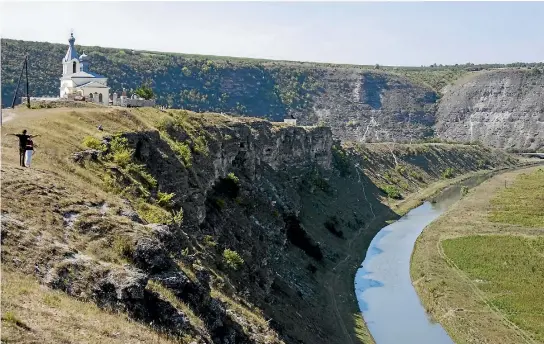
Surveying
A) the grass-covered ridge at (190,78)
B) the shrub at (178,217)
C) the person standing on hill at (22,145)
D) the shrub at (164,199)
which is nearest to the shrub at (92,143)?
the shrub at (164,199)

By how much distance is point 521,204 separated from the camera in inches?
3206

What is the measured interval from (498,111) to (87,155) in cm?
17209

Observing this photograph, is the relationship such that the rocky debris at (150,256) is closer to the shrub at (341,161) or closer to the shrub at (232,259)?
the shrub at (232,259)

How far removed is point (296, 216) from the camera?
186 ft

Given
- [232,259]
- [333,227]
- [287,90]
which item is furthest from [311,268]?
[287,90]

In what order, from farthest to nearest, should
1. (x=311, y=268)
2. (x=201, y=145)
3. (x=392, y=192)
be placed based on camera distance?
(x=392, y=192), (x=311, y=268), (x=201, y=145)

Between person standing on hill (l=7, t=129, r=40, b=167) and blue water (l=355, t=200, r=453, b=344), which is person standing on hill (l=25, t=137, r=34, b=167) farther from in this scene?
blue water (l=355, t=200, r=453, b=344)

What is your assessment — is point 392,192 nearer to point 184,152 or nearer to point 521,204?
point 521,204

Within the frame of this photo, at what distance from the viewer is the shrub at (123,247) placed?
17.8 meters

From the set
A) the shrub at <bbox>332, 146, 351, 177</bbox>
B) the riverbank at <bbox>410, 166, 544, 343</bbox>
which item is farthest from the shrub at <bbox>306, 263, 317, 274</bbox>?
the shrub at <bbox>332, 146, 351, 177</bbox>

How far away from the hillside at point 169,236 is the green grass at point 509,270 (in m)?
10.9

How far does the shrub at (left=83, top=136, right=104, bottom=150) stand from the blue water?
23639mm

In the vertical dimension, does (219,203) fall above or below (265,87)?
below

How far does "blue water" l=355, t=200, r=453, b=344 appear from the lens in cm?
4138
